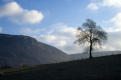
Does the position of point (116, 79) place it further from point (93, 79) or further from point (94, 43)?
point (94, 43)

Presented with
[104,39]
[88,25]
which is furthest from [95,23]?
[104,39]

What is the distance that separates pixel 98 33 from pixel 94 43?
180 inches

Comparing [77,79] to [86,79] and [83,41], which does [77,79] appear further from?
[83,41]

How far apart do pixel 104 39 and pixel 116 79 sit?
54642mm

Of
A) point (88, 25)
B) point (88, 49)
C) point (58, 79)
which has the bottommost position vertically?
point (58, 79)

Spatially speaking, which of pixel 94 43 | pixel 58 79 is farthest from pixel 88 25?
pixel 58 79

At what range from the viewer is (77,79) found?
69.7 ft

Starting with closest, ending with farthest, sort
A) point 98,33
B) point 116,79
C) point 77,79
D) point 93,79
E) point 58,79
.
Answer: point 116,79 → point 93,79 → point 77,79 → point 58,79 → point 98,33

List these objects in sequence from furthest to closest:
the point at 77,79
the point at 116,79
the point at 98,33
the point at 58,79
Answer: the point at 98,33
the point at 58,79
the point at 77,79
the point at 116,79

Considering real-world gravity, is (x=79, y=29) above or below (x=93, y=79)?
above

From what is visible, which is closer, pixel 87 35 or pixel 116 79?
pixel 116 79

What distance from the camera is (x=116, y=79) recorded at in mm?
17562

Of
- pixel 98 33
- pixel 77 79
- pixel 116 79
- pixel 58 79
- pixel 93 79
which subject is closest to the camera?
pixel 116 79

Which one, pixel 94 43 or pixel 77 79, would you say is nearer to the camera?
pixel 77 79
